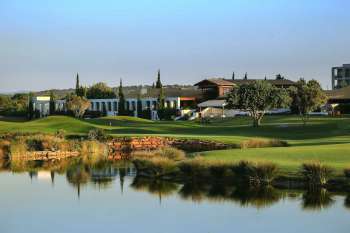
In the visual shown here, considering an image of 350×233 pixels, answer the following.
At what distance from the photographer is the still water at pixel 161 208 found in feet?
90.7

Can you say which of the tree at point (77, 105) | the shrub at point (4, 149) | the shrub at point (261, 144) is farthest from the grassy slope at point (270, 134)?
the tree at point (77, 105)

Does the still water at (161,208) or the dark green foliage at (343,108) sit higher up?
the dark green foliage at (343,108)

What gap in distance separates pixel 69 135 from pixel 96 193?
100.0 feet

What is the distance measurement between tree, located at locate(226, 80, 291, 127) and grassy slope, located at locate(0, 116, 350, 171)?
2.76 metres

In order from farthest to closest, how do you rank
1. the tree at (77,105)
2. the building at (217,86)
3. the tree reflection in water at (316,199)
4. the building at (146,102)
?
the building at (217,86), the building at (146,102), the tree at (77,105), the tree reflection in water at (316,199)

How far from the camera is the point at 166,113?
369 feet

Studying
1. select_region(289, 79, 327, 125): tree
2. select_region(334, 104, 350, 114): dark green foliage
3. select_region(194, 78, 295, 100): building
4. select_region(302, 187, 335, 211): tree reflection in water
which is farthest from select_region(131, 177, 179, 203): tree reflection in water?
select_region(194, 78, 295, 100): building

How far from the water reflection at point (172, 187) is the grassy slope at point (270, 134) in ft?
11.0

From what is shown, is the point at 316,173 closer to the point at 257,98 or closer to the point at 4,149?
the point at 4,149

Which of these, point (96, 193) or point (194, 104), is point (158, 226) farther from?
point (194, 104)

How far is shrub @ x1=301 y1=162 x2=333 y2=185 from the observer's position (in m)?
34.4

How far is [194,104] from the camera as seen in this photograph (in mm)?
126875

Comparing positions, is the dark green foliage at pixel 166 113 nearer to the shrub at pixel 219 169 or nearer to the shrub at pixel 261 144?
the shrub at pixel 261 144

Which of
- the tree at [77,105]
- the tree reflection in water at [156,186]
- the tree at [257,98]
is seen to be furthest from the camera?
the tree at [77,105]
